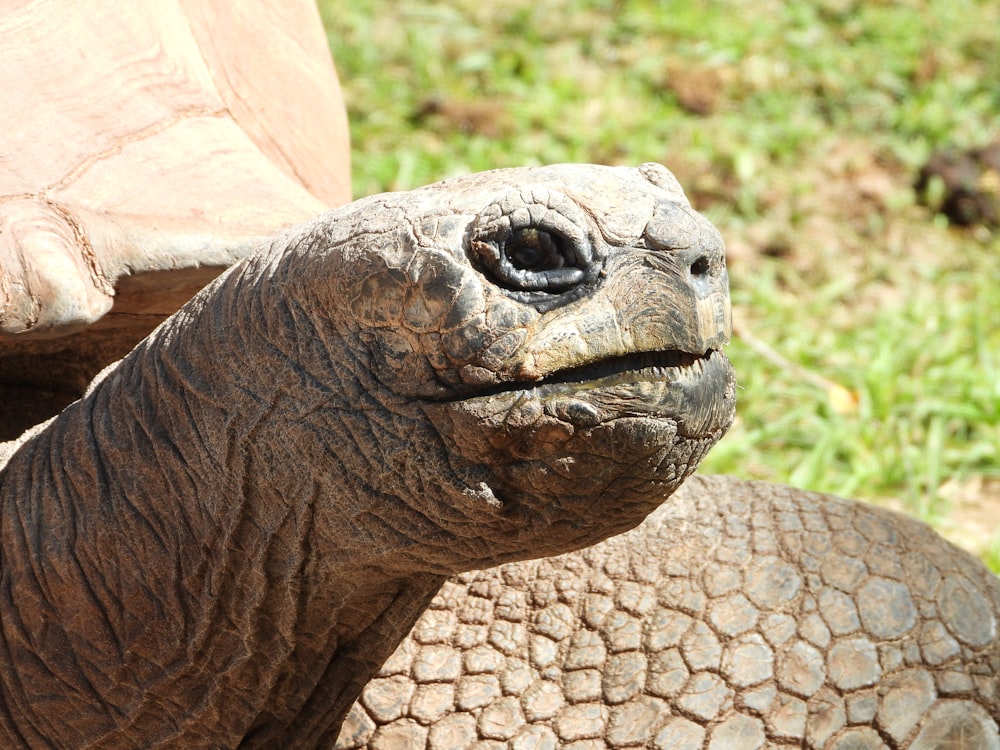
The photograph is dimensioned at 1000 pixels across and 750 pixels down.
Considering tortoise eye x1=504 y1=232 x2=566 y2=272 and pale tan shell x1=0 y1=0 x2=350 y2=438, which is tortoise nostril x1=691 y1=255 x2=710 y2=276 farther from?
pale tan shell x1=0 y1=0 x2=350 y2=438

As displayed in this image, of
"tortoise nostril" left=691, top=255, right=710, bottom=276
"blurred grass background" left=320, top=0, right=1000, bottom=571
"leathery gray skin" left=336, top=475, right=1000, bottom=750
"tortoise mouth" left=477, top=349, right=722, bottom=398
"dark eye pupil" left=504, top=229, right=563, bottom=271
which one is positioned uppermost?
"dark eye pupil" left=504, top=229, right=563, bottom=271

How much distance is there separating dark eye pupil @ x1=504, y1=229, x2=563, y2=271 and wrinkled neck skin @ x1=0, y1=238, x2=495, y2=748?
0.75 ft

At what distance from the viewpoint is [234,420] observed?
1519 millimetres

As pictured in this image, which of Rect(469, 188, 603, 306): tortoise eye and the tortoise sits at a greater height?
Rect(469, 188, 603, 306): tortoise eye

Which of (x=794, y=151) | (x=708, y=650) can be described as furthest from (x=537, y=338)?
(x=794, y=151)

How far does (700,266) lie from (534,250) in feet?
0.63

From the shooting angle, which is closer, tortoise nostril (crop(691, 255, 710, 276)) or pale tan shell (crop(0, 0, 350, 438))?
tortoise nostril (crop(691, 255, 710, 276))

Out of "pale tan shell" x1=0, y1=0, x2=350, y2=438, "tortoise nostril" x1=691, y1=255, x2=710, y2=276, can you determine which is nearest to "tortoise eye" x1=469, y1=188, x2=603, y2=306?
"tortoise nostril" x1=691, y1=255, x2=710, y2=276

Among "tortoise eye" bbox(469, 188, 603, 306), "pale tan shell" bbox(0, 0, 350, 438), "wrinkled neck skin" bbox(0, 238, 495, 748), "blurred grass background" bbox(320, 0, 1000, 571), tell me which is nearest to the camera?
"tortoise eye" bbox(469, 188, 603, 306)

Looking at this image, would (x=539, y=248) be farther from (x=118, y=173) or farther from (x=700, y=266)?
(x=118, y=173)

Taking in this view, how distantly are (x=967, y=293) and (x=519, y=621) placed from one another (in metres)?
3.24

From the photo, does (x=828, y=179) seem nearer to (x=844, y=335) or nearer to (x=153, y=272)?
(x=844, y=335)

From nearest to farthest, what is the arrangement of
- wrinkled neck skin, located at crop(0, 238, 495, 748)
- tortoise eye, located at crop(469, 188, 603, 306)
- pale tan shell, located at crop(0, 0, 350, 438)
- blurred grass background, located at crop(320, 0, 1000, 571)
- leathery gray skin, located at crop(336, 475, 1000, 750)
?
tortoise eye, located at crop(469, 188, 603, 306) < wrinkled neck skin, located at crop(0, 238, 495, 748) < pale tan shell, located at crop(0, 0, 350, 438) < leathery gray skin, located at crop(336, 475, 1000, 750) < blurred grass background, located at crop(320, 0, 1000, 571)

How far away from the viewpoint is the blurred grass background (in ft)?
12.7
